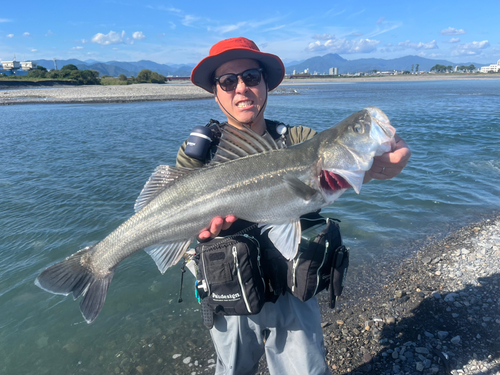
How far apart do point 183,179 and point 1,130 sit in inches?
1033

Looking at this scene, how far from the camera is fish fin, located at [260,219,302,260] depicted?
293 centimetres

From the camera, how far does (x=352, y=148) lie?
2986 mm

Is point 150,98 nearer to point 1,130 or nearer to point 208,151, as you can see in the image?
point 1,130

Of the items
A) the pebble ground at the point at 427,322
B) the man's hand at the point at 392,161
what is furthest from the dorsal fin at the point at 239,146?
the pebble ground at the point at 427,322

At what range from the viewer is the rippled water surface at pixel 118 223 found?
5016mm

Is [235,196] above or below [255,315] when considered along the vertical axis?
above

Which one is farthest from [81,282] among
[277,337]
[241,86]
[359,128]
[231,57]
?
[359,128]

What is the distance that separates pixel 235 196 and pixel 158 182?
882 millimetres

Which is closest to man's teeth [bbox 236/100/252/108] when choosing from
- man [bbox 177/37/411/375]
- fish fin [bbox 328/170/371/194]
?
man [bbox 177/37/411/375]

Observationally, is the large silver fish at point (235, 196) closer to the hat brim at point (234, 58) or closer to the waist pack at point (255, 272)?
the waist pack at point (255, 272)

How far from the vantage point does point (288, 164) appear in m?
3.11

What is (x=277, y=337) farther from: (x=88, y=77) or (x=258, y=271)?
(x=88, y=77)

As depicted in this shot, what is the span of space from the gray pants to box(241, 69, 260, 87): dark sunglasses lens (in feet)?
7.81

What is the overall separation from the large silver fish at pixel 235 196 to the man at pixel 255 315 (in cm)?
26
